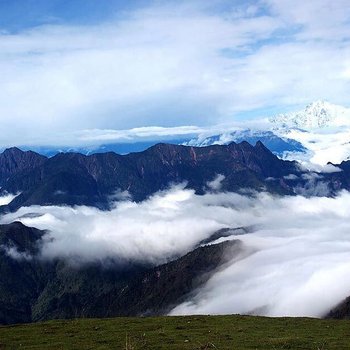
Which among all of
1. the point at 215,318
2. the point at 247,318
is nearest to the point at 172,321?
the point at 215,318

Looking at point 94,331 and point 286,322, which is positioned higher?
point 94,331

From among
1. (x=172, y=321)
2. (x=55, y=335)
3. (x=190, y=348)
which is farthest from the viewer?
(x=172, y=321)

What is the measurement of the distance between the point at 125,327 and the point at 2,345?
2521cm

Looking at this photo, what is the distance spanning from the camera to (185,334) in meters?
86.1

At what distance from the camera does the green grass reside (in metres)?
74.3

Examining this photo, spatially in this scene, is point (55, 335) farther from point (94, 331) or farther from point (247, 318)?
point (247, 318)

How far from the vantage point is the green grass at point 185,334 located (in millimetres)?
74312

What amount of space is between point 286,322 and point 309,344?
31247mm

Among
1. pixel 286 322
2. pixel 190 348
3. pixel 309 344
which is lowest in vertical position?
pixel 286 322

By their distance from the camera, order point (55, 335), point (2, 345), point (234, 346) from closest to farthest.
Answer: point (234, 346) < point (2, 345) < point (55, 335)

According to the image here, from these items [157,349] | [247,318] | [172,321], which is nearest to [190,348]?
[157,349]

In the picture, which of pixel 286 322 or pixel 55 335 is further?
pixel 286 322

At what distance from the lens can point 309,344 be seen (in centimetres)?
7481

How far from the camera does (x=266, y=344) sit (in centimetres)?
7319
